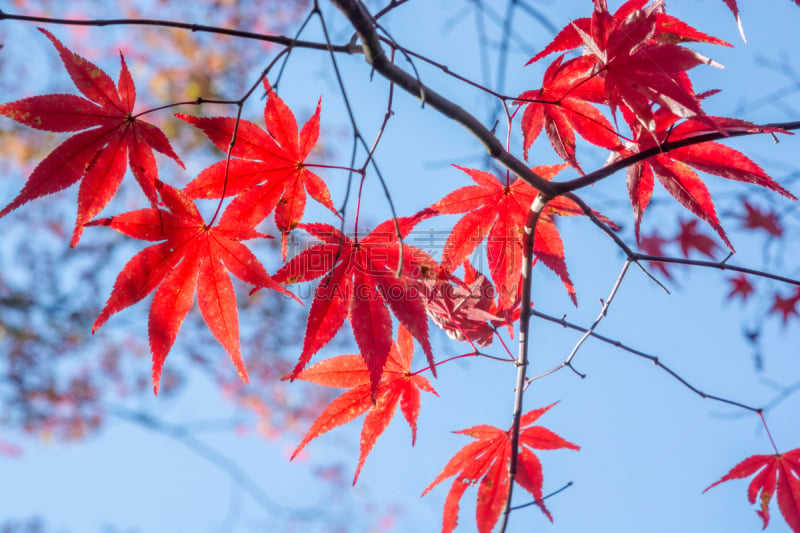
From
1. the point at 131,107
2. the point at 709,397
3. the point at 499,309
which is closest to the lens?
the point at 131,107

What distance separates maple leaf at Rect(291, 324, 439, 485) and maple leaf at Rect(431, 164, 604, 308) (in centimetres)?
26

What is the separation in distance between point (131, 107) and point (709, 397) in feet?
5.31

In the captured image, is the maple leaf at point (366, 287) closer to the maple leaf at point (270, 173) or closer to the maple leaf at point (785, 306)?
the maple leaf at point (270, 173)

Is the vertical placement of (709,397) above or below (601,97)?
below

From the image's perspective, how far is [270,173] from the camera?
4.13 feet

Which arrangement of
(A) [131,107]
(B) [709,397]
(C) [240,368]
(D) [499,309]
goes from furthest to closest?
1. (B) [709,397]
2. (D) [499,309]
3. (A) [131,107]
4. (C) [240,368]

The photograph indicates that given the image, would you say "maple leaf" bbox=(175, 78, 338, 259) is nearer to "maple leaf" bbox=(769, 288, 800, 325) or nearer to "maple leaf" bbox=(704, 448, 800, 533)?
"maple leaf" bbox=(704, 448, 800, 533)

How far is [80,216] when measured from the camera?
44.3 inches

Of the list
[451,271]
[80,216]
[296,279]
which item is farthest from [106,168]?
[451,271]

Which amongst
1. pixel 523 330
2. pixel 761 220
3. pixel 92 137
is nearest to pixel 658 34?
Result: pixel 523 330

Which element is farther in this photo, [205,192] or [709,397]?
[709,397]

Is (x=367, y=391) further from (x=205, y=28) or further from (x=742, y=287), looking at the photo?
(x=742, y=287)

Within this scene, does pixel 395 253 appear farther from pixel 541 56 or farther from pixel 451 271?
pixel 541 56

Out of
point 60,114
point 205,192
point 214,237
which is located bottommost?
point 214,237
